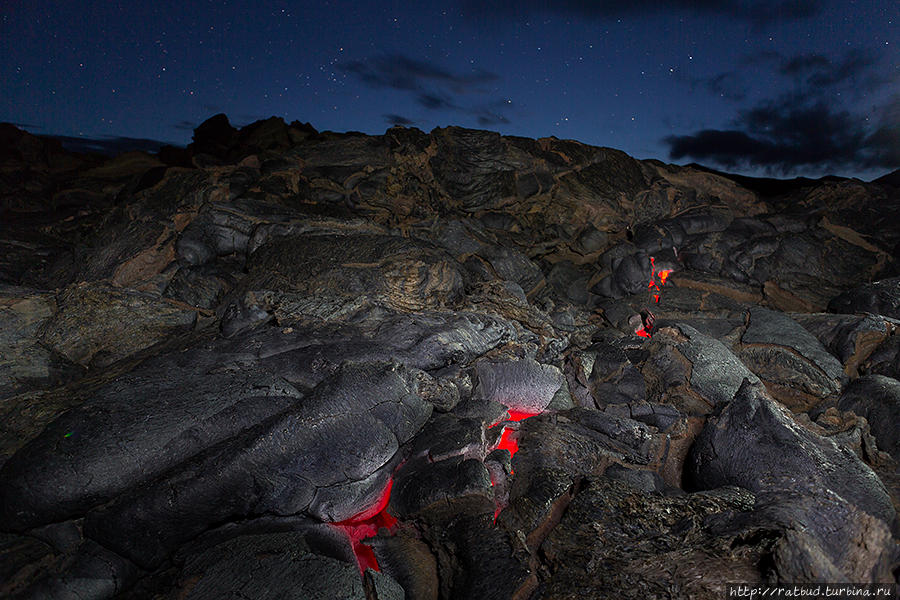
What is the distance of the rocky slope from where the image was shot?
2092 mm

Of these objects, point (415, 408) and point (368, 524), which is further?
point (415, 408)

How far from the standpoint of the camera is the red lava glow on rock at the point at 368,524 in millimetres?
2590

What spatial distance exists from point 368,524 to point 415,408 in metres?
0.78

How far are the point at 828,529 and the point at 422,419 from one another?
2.20 metres

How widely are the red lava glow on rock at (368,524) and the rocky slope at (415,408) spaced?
0.04 feet

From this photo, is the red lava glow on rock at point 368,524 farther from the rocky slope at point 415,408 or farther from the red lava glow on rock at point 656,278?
the red lava glow on rock at point 656,278

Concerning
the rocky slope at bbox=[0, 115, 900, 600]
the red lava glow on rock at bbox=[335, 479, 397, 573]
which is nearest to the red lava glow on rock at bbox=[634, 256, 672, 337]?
the rocky slope at bbox=[0, 115, 900, 600]

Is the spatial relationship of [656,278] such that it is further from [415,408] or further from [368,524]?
[368,524]

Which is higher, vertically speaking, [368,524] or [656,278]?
[656,278]

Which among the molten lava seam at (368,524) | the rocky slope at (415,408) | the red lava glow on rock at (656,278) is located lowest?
the molten lava seam at (368,524)

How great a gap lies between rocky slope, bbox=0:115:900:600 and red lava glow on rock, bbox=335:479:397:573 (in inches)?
0.5

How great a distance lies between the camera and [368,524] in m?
2.76

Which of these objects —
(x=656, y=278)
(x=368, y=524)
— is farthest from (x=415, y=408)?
(x=656, y=278)

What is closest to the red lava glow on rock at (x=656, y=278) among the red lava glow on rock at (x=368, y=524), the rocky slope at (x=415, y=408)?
the rocky slope at (x=415, y=408)
